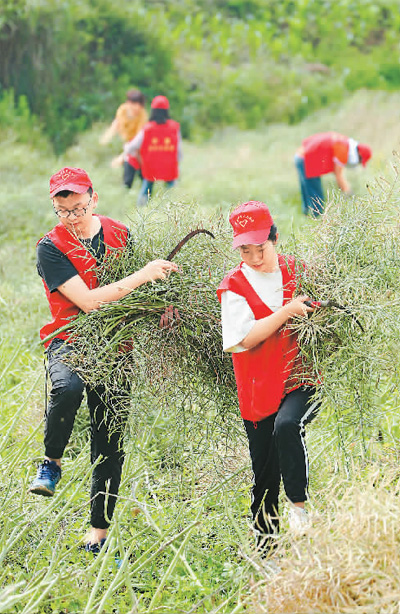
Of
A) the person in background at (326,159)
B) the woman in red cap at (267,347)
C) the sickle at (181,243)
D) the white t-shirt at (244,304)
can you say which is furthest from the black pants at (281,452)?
the person in background at (326,159)

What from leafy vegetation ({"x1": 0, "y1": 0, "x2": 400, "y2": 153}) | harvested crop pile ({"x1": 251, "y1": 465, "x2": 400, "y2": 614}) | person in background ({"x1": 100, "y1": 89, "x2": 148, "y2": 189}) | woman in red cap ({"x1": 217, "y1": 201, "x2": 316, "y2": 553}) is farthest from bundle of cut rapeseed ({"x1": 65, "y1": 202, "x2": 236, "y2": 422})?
leafy vegetation ({"x1": 0, "y1": 0, "x2": 400, "y2": 153})

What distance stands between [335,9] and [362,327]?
724 inches

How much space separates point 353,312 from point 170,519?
1.35 meters

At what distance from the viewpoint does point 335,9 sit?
20.3 m

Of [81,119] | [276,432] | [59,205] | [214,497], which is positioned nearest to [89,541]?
[214,497]

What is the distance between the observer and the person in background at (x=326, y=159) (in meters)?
8.64

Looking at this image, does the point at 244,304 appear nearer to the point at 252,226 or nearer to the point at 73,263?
the point at 252,226

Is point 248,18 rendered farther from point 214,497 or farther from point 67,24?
point 214,497

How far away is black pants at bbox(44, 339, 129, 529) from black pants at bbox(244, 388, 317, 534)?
0.55 meters

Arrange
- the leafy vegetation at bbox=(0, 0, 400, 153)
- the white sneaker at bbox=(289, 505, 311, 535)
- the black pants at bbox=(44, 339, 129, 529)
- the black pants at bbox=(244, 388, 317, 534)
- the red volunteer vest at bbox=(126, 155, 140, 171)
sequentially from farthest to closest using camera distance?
the leafy vegetation at bbox=(0, 0, 400, 153) → the red volunteer vest at bbox=(126, 155, 140, 171) → the black pants at bbox=(44, 339, 129, 529) → the black pants at bbox=(244, 388, 317, 534) → the white sneaker at bbox=(289, 505, 311, 535)

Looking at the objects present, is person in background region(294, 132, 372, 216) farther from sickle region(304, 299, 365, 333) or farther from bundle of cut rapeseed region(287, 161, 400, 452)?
sickle region(304, 299, 365, 333)

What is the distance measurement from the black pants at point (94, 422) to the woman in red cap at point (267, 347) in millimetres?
562

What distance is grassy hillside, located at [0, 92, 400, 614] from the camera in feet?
8.26

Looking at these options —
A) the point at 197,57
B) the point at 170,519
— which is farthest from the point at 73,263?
the point at 197,57
